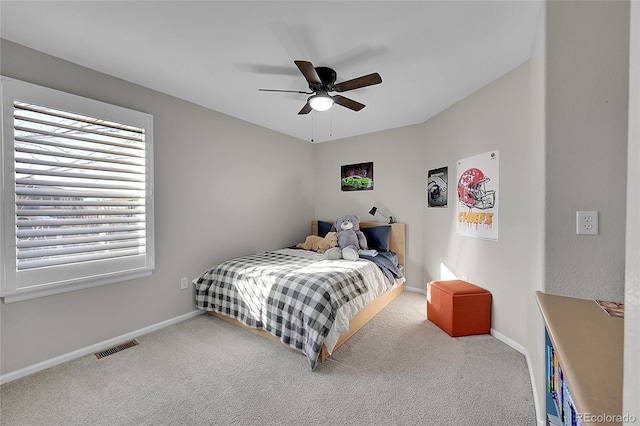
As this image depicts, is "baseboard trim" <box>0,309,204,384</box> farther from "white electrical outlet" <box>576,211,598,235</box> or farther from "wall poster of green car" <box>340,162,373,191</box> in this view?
"white electrical outlet" <box>576,211,598,235</box>

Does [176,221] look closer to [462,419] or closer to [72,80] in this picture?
[72,80]

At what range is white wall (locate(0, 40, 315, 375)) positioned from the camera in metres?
2.04

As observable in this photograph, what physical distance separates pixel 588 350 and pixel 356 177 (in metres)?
3.68

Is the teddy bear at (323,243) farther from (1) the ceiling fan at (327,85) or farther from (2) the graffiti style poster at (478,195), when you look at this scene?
(1) the ceiling fan at (327,85)

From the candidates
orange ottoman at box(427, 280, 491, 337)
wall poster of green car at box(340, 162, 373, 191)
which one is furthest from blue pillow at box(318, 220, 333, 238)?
orange ottoman at box(427, 280, 491, 337)

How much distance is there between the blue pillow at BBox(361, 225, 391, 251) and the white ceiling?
1.88 metres

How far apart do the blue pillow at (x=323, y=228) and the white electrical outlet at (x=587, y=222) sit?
3.22 metres

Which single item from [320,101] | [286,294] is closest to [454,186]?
[320,101]

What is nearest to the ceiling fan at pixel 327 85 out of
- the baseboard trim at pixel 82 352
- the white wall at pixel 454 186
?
the white wall at pixel 454 186

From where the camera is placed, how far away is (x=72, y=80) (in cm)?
221

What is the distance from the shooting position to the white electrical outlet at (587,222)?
1366mm

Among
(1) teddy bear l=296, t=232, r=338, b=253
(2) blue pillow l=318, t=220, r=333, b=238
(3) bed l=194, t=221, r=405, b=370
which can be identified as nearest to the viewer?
(3) bed l=194, t=221, r=405, b=370

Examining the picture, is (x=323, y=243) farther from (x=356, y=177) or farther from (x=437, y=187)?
(x=437, y=187)

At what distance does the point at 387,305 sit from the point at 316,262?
111 cm
